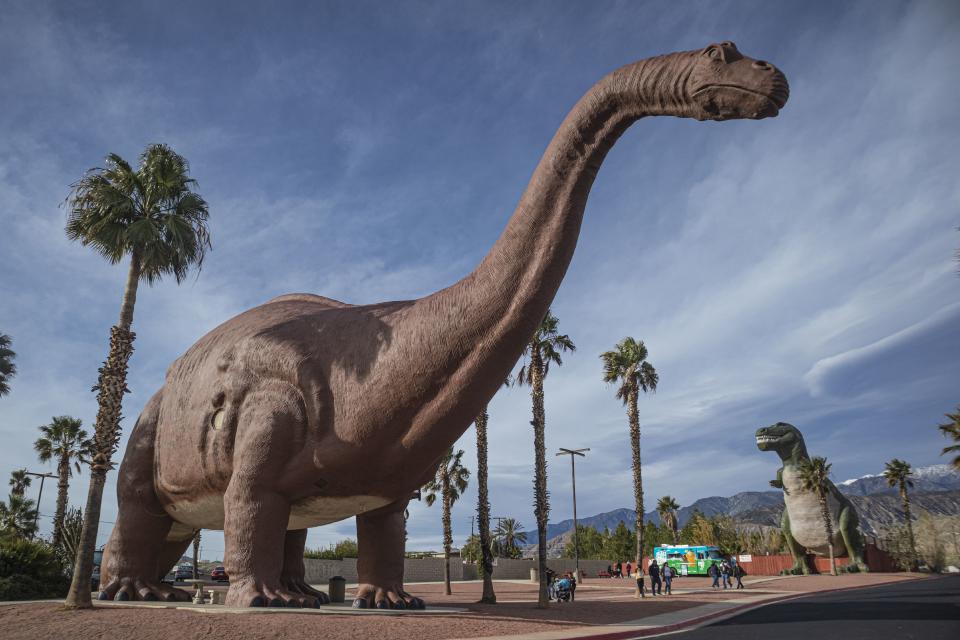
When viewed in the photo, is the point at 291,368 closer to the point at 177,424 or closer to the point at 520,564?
the point at 177,424

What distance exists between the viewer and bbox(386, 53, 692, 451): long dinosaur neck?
284 inches

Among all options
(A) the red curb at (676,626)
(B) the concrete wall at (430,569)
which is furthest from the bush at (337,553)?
(A) the red curb at (676,626)

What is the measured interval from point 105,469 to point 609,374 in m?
22.5

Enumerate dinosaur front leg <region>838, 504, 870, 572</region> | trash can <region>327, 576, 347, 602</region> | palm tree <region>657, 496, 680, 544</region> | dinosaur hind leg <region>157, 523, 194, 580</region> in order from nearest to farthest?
dinosaur hind leg <region>157, 523, 194, 580</region>
trash can <region>327, 576, 347, 602</region>
dinosaur front leg <region>838, 504, 870, 572</region>
palm tree <region>657, 496, 680, 544</region>

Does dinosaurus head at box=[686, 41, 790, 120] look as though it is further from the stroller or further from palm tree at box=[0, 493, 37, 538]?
palm tree at box=[0, 493, 37, 538]

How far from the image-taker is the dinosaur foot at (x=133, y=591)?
433 inches

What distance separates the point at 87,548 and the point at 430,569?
3194 centimetres

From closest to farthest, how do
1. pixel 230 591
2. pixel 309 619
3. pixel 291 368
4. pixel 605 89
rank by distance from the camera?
pixel 605 89 < pixel 309 619 < pixel 230 591 < pixel 291 368

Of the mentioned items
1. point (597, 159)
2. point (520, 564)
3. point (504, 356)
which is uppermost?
point (597, 159)

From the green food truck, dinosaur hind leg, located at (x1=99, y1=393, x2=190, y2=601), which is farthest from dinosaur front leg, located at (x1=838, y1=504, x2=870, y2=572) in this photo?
dinosaur hind leg, located at (x1=99, y1=393, x2=190, y2=601)

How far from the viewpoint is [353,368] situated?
907 cm

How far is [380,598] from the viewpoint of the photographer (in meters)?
10.1

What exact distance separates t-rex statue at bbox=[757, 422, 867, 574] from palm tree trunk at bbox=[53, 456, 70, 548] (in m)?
35.2

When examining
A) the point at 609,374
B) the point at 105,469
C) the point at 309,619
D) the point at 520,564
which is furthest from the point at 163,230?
the point at 520,564
